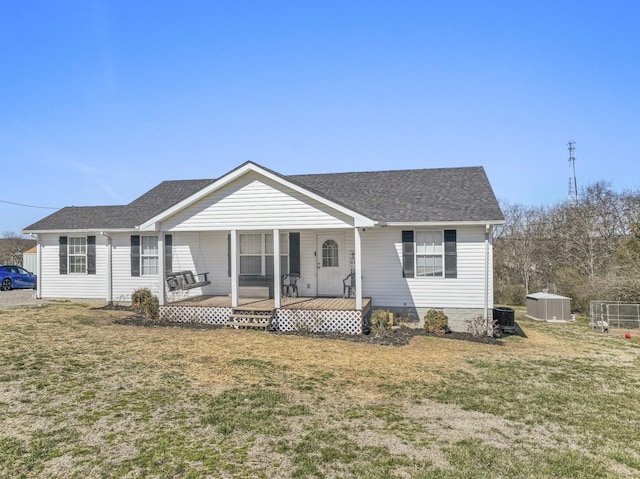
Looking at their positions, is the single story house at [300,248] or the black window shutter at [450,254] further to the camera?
the black window shutter at [450,254]

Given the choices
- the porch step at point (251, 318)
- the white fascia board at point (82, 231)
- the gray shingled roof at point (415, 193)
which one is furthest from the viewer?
the white fascia board at point (82, 231)

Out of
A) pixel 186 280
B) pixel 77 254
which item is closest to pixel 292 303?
pixel 186 280

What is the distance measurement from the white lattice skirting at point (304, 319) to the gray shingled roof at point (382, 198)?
10.5 ft

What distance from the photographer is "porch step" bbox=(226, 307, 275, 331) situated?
12.0m

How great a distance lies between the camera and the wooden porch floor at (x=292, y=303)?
1226 centimetres

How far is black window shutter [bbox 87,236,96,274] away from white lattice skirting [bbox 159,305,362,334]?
6.82 metres

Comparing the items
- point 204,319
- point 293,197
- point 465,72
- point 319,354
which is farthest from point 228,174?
point 465,72

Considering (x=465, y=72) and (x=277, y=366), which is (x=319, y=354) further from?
→ (x=465, y=72)

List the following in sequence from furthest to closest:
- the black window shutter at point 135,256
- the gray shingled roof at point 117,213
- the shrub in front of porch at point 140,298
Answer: the gray shingled roof at point 117,213 < the black window shutter at point 135,256 < the shrub in front of porch at point 140,298

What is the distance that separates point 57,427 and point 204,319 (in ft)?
25.4

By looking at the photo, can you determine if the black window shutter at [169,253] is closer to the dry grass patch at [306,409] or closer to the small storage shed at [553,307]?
the dry grass patch at [306,409]

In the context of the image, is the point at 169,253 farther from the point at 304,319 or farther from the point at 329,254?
the point at 304,319

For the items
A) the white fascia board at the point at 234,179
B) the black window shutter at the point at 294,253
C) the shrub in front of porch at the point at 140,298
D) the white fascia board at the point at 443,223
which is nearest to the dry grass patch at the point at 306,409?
the shrub in front of porch at the point at 140,298

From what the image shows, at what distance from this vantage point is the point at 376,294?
13.7 m
